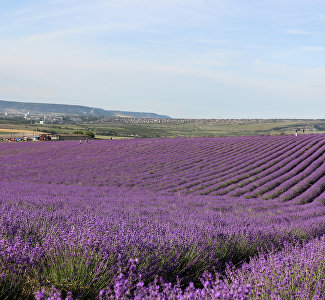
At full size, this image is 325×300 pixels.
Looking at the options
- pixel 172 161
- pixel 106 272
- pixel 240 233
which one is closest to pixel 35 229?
pixel 106 272

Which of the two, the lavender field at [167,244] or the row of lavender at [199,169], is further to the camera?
the row of lavender at [199,169]

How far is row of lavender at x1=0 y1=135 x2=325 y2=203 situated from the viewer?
50.8 ft

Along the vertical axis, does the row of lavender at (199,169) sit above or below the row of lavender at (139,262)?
below

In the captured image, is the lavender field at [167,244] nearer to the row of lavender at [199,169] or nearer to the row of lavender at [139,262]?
the row of lavender at [139,262]

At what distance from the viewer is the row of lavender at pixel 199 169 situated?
50.8 feet

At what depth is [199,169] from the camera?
20672mm

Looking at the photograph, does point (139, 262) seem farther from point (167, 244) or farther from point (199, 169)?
point (199, 169)

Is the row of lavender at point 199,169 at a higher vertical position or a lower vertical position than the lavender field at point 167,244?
lower

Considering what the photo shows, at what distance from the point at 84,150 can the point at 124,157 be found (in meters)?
6.98

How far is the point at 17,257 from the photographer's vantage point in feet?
9.88

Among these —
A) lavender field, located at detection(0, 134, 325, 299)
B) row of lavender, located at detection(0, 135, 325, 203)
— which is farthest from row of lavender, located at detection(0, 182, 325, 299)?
row of lavender, located at detection(0, 135, 325, 203)

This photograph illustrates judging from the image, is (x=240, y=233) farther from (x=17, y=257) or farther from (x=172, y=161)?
(x=172, y=161)

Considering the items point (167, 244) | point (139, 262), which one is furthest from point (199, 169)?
point (139, 262)

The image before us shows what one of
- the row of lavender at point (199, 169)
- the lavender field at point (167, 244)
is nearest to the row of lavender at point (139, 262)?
the lavender field at point (167, 244)
